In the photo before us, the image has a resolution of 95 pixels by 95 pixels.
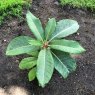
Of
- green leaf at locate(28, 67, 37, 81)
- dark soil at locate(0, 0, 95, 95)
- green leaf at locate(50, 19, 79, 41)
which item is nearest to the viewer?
green leaf at locate(50, 19, 79, 41)

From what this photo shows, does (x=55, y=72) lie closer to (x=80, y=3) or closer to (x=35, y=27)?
(x=35, y=27)

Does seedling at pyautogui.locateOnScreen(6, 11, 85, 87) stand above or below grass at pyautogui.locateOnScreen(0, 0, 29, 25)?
above

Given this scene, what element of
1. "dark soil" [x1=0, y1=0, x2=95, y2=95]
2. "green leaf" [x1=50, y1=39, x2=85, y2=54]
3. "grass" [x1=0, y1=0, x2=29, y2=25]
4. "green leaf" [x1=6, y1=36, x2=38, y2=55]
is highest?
"green leaf" [x1=6, y1=36, x2=38, y2=55]

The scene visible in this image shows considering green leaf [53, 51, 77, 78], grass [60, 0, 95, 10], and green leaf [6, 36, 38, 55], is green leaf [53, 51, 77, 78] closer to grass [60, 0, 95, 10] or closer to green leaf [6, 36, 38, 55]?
green leaf [6, 36, 38, 55]

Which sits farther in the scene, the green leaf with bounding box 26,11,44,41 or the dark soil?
the dark soil

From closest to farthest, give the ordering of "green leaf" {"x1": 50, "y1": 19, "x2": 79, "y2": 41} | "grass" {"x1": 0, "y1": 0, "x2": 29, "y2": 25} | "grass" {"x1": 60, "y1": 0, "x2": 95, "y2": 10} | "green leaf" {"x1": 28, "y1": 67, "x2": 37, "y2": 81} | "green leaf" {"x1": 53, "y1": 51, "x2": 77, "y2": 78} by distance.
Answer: "green leaf" {"x1": 53, "y1": 51, "x2": 77, "y2": 78}
"green leaf" {"x1": 50, "y1": 19, "x2": 79, "y2": 41}
"green leaf" {"x1": 28, "y1": 67, "x2": 37, "y2": 81}
"grass" {"x1": 0, "y1": 0, "x2": 29, "y2": 25}
"grass" {"x1": 60, "y1": 0, "x2": 95, "y2": 10}

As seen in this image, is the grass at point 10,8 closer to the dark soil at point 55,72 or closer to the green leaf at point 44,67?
the dark soil at point 55,72

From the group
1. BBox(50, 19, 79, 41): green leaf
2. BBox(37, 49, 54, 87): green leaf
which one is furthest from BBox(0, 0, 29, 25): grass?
BBox(37, 49, 54, 87): green leaf
